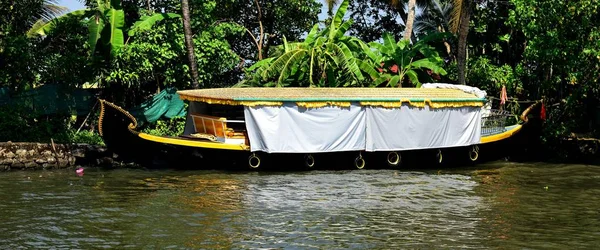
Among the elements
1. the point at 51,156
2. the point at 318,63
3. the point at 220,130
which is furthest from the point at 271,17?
the point at 51,156

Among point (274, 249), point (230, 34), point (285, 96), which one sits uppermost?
point (230, 34)

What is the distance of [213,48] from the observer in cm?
2255

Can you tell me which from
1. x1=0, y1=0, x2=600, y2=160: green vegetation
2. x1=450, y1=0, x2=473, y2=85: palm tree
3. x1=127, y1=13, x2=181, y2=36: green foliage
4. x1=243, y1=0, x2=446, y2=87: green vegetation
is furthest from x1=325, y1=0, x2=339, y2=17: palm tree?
x1=127, y1=13, x2=181, y2=36: green foliage

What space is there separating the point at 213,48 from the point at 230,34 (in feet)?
7.41

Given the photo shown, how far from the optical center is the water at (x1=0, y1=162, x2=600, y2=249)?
1158cm

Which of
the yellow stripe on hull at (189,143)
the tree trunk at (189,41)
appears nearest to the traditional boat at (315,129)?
the yellow stripe on hull at (189,143)

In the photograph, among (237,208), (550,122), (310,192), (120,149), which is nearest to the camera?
(237,208)

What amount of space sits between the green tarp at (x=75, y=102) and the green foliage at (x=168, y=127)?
19 centimetres

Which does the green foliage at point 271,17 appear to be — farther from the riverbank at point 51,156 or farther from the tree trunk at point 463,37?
the riverbank at point 51,156

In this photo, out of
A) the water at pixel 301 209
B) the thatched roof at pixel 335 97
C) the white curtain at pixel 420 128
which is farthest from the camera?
the white curtain at pixel 420 128

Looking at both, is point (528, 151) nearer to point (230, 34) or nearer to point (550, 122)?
point (550, 122)

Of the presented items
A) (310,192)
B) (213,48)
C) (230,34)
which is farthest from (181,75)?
(310,192)

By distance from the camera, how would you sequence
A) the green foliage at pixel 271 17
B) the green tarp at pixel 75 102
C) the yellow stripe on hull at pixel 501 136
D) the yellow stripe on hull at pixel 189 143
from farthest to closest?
the green foliage at pixel 271 17 → the green tarp at pixel 75 102 → the yellow stripe on hull at pixel 501 136 → the yellow stripe on hull at pixel 189 143

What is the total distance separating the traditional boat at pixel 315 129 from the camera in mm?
18422
